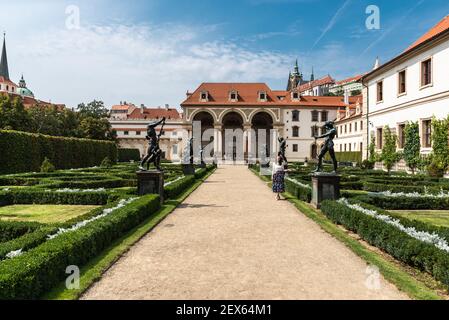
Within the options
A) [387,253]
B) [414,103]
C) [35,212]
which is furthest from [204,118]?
[387,253]

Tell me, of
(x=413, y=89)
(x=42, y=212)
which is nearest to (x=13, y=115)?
(x=42, y=212)

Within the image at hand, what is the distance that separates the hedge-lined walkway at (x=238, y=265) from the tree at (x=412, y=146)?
1672 cm

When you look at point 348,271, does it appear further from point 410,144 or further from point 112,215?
point 410,144

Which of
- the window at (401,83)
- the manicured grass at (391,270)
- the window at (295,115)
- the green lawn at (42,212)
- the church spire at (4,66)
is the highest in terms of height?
the church spire at (4,66)

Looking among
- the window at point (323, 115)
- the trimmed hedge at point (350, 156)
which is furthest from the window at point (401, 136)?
the window at point (323, 115)

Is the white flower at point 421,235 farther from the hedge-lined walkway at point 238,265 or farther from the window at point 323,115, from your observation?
the window at point 323,115

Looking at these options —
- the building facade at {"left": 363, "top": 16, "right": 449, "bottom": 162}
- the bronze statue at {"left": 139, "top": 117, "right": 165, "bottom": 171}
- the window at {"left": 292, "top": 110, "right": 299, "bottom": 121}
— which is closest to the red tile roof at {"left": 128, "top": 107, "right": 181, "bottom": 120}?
the window at {"left": 292, "top": 110, "right": 299, "bottom": 121}

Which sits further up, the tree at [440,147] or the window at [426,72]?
the window at [426,72]

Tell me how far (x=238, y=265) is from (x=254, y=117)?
56845 millimetres

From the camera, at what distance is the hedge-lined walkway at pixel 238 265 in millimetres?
4480

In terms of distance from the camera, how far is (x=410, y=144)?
2300cm

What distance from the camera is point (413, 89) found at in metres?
23.1

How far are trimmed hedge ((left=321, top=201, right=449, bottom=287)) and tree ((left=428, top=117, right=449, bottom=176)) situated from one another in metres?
14.2

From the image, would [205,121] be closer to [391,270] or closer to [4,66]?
[391,270]
